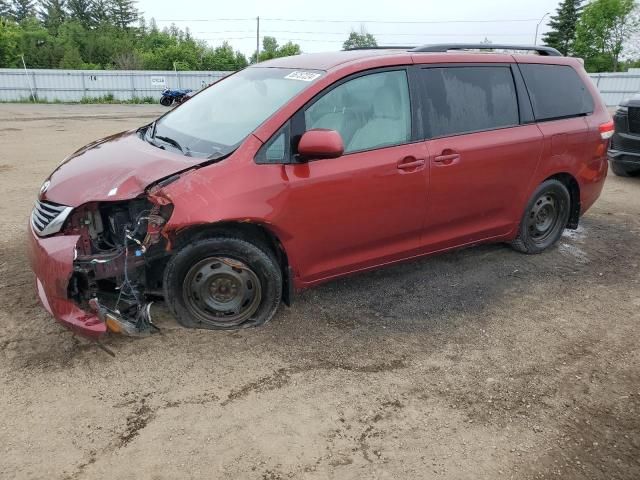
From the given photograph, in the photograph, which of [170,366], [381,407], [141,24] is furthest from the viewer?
[141,24]

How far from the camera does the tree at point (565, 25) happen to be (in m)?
63.6

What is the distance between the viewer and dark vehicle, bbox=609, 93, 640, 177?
786 cm

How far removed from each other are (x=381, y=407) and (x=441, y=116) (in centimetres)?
228

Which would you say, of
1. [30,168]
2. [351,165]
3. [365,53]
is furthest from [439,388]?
[30,168]

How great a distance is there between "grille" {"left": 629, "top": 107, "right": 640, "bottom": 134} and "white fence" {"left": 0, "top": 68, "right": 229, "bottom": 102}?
20429mm

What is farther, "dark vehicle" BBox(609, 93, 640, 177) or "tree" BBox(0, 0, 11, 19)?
"tree" BBox(0, 0, 11, 19)

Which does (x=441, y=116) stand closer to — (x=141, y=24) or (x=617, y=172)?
(x=617, y=172)

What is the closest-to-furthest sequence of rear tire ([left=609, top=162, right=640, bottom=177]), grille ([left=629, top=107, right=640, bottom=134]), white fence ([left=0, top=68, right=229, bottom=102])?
grille ([left=629, top=107, right=640, bottom=134]), rear tire ([left=609, top=162, right=640, bottom=177]), white fence ([left=0, top=68, right=229, bottom=102])

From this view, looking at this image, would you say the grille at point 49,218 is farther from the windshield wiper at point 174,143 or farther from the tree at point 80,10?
the tree at point 80,10

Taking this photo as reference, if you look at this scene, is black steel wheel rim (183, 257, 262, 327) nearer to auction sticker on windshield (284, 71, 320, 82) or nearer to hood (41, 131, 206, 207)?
→ hood (41, 131, 206, 207)

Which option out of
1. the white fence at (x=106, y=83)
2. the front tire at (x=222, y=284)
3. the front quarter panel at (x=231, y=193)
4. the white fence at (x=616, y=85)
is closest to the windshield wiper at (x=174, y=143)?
the front quarter panel at (x=231, y=193)

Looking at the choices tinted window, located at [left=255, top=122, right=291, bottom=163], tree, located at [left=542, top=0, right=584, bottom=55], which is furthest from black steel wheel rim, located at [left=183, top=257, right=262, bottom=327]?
tree, located at [left=542, top=0, right=584, bottom=55]

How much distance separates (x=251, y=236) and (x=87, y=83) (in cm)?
2767

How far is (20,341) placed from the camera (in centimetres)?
346
